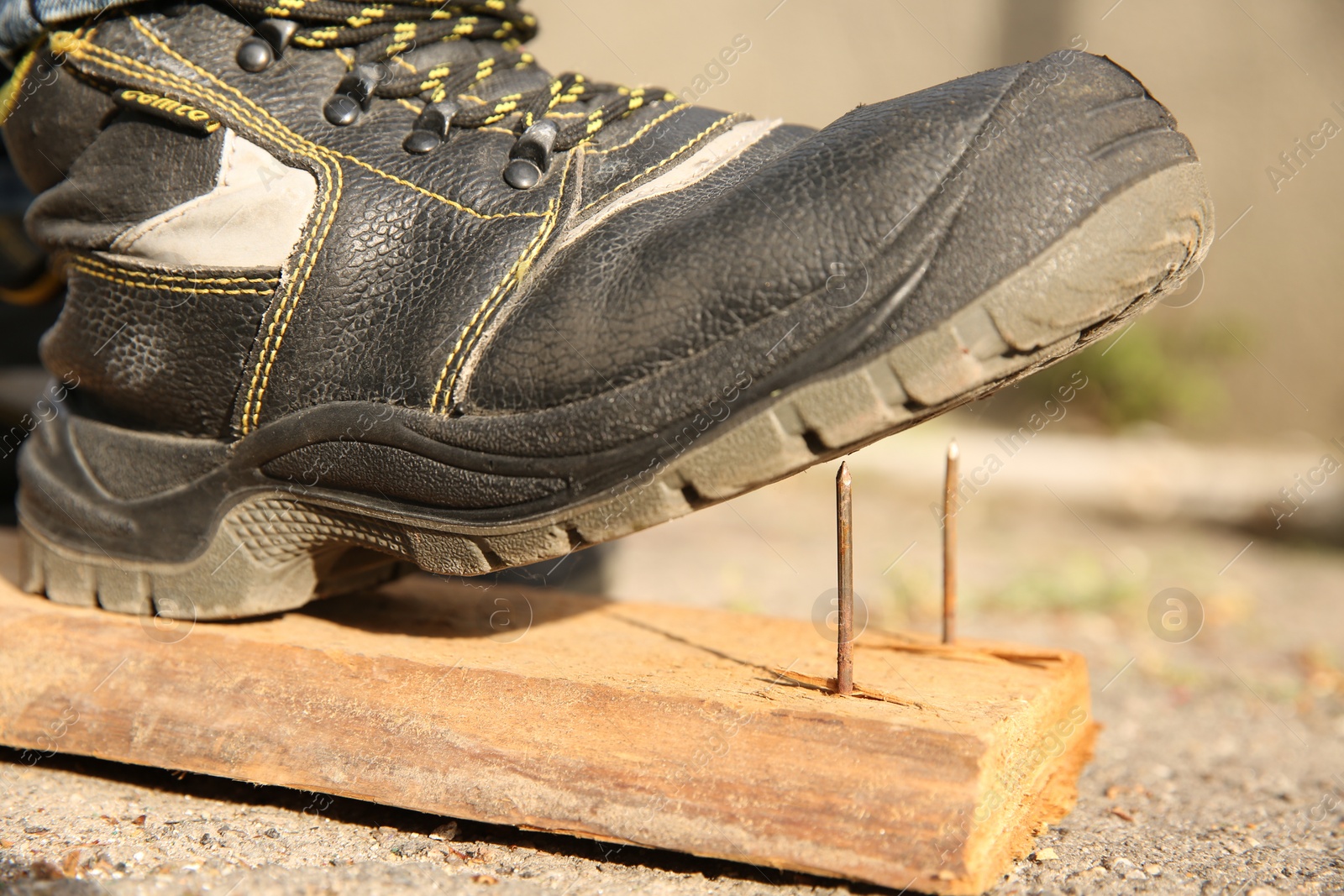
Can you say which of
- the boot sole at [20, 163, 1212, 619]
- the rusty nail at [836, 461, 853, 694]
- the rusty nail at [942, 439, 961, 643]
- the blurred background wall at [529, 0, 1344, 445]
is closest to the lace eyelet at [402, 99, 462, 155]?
the boot sole at [20, 163, 1212, 619]

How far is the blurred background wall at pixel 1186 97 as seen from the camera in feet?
14.9

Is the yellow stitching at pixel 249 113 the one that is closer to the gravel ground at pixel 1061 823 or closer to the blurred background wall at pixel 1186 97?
the gravel ground at pixel 1061 823

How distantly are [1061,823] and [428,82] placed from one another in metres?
1.21

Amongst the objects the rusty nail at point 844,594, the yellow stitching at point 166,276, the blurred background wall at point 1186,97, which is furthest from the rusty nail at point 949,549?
the blurred background wall at point 1186,97

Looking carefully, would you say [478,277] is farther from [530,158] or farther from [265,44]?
[265,44]

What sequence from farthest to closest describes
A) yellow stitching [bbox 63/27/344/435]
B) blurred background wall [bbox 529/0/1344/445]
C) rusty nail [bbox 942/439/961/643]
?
blurred background wall [bbox 529/0/1344/445] < rusty nail [bbox 942/439/961/643] < yellow stitching [bbox 63/27/344/435]

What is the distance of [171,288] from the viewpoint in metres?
1.32

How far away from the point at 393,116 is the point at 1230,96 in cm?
440

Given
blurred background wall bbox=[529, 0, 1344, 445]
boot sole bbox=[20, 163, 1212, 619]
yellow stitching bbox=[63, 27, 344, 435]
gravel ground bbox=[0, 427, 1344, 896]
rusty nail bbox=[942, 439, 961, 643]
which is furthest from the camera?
blurred background wall bbox=[529, 0, 1344, 445]

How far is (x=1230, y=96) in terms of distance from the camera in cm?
459

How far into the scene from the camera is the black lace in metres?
1.27

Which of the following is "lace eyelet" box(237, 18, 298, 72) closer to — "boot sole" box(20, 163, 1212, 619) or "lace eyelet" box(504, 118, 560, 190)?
"lace eyelet" box(504, 118, 560, 190)

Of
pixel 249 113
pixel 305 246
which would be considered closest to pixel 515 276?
pixel 305 246

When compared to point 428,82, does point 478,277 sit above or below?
below
